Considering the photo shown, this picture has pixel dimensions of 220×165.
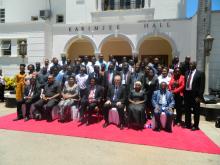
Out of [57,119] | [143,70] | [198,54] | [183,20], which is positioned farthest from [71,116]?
[183,20]

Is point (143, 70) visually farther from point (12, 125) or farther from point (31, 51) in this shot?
point (31, 51)

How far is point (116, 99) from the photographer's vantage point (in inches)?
326

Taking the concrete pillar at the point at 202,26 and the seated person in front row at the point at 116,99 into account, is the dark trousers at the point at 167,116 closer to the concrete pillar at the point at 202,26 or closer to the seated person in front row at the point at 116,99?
the seated person in front row at the point at 116,99

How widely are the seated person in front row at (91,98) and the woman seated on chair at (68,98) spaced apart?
39 centimetres

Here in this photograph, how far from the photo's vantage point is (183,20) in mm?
14891

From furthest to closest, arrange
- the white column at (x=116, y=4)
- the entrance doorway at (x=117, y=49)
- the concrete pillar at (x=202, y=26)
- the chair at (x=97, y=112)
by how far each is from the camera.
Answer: the entrance doorway at (x=117, y=49), the white column at (x=116, y=4), the concrete pillar at (x=202, y=26), the chair at (x=97, y=112)

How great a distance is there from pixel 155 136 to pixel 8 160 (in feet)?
12.1

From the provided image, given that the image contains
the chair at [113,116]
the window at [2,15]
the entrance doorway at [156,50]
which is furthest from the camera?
the window at [2,15]

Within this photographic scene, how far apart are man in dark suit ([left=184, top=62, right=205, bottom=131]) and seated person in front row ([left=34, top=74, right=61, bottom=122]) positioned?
4.18 metres

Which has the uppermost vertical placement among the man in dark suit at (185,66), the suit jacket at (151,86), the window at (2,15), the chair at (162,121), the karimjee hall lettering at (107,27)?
the window at (2,15)

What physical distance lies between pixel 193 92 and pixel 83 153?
3770 millimetres

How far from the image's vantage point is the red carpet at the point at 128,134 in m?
6.46

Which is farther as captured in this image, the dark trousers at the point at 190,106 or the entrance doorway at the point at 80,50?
the entrance doorway at the point at 80,50

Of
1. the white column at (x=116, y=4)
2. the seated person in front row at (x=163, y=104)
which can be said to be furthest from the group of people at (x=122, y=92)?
the white column at (x=116, y=4)
